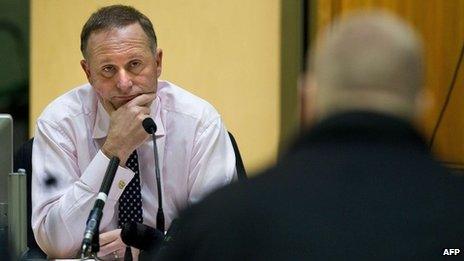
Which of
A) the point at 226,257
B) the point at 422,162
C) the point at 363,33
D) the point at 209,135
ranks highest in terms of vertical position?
the point at 363,33

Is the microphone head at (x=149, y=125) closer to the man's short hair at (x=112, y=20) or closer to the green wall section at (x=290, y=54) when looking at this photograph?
the man's short hair at (x=112, y=20)

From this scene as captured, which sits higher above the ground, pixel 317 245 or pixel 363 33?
pixel 363 33

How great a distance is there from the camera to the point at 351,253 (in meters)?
1.26

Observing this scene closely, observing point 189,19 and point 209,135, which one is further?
point 189,19

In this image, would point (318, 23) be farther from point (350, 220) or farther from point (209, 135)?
point (350, 220)

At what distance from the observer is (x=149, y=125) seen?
291cm

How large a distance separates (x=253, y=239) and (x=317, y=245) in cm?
8

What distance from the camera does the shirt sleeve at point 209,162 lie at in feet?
10.2

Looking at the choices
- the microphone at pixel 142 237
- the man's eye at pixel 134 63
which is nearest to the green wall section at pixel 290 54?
the man's eye at pixel 134 63

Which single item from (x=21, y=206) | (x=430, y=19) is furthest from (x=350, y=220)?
(x=430, y=19)

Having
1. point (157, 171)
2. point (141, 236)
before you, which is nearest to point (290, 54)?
point (157, 171)

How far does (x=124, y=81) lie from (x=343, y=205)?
6.21ft

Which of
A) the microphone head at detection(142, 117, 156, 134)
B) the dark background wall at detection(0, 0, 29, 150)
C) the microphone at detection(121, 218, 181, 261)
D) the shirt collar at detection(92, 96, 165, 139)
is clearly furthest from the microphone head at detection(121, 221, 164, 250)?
the dark background wall at detection(0, 0, 29, 150)

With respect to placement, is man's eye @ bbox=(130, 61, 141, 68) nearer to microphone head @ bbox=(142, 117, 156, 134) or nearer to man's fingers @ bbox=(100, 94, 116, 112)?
man's fingers @ bbox=(100, 94, 116, 112)
